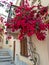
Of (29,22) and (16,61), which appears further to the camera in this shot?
(16,61)

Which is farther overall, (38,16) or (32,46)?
(32,46)

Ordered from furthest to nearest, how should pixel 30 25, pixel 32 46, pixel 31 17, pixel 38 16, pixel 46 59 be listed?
pixel 32 46 → pixel 46 59 → pixel 38 16 → pixel 31 17 → pixel 30 25

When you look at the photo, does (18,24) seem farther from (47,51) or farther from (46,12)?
(47,51)

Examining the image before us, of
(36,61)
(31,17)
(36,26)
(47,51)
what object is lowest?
(36,61)

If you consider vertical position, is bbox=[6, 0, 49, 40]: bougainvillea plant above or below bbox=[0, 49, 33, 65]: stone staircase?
above

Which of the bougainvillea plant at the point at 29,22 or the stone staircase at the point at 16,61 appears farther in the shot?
the stone staircase at the point at 16,61

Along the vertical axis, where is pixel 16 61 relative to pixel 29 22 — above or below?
below

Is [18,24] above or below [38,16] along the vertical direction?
below

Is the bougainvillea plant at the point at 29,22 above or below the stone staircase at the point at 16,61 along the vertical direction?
above

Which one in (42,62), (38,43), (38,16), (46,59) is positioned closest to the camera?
(38,16)

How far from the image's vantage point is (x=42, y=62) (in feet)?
20.9

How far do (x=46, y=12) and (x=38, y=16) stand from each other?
33cm

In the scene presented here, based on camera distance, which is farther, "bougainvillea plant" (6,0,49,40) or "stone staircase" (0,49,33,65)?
"stone staircase" (0,49,33,65)

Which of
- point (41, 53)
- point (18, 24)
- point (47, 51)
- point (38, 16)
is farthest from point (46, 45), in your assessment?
point (18, 24)
